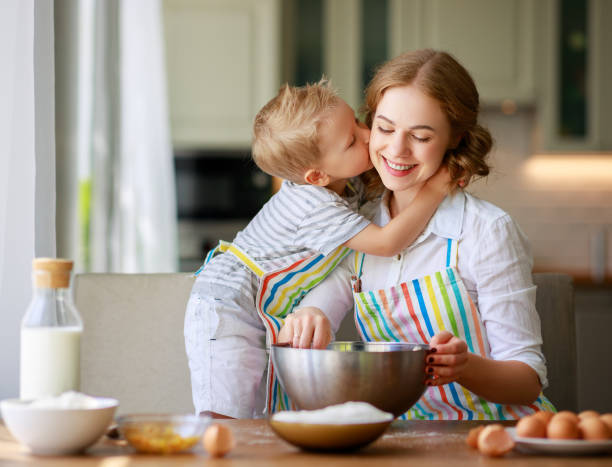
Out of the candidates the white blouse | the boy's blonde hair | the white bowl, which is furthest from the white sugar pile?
the boy's blonde hair

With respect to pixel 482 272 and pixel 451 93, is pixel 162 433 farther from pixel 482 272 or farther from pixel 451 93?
pixel 451 93

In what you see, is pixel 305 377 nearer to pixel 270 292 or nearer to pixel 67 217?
pixel 270 292

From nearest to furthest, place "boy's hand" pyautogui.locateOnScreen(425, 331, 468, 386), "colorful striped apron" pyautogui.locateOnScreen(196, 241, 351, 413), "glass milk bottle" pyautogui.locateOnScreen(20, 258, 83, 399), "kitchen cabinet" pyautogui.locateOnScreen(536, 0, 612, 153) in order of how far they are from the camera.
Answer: "glass milk bottle" pyautogui.locateOnScreen(20, 258, 83, 399)
"boy's hand" pyautogui.locateOnScreen(425, 331, 468, 386)
"colorful striped apron" pyautogui.locateOnScreen(196, 241, 351, 413)
"kitchen cabinet" pyautogui.locateOnScreen(536, 0, 612, 153)

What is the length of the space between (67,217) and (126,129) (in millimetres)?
1422

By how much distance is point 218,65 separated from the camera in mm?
3914

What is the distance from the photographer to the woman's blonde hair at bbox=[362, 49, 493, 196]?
1488 millimetres

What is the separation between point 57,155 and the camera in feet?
5.90

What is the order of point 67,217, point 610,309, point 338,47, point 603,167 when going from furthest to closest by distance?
point 603,167
point 338,47
point 610,309
point 67,217

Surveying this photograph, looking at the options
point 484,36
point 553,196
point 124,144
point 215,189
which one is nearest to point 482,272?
point 124,144

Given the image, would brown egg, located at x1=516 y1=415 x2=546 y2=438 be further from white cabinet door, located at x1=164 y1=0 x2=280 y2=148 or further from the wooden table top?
white cabinet door, located at x1=164 y1=0 x2=280 y2=148

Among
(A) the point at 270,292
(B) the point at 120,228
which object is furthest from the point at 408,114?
(B) the point at 120,228

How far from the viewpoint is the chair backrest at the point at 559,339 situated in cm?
169

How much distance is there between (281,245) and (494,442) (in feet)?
2.66

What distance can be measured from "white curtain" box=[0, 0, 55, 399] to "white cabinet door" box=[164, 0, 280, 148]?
2414mm
